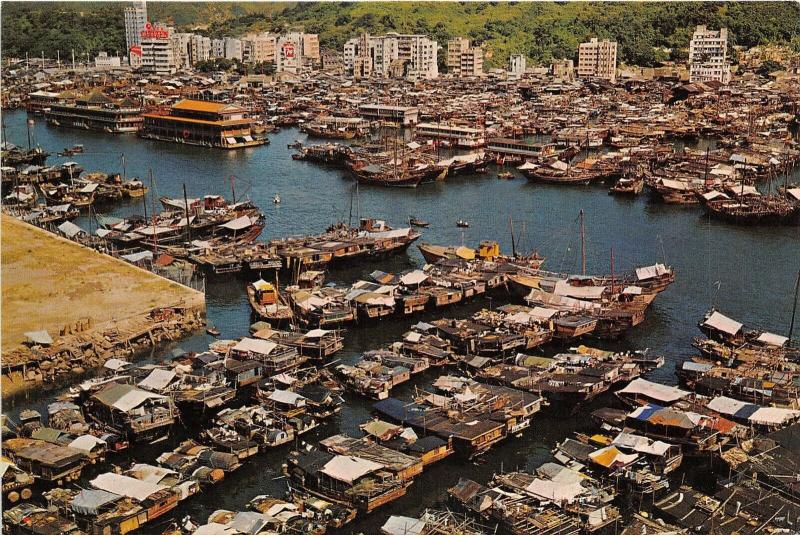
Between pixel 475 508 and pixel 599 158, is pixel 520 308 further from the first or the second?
pixel 599 158

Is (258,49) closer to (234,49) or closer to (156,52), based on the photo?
(234,49)

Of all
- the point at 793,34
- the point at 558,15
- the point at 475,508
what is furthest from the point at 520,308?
the point at 558,15

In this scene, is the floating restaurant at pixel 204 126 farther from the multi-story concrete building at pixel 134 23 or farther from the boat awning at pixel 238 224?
the multi-story concrete building at pixel 134 23

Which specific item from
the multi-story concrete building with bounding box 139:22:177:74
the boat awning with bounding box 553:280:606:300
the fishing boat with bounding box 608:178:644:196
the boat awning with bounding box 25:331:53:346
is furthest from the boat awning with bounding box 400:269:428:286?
the multi-story concrete building with bounding box 139:22:177:74

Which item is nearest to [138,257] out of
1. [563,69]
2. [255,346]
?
[255,346]

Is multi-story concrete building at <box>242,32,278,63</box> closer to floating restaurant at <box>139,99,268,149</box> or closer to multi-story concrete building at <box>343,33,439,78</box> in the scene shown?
multi-story concrete building at <box>343,33,439,78</box>

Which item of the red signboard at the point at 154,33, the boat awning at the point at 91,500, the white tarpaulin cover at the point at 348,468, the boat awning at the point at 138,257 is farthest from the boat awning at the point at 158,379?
the red signboard at the point at 154,33
